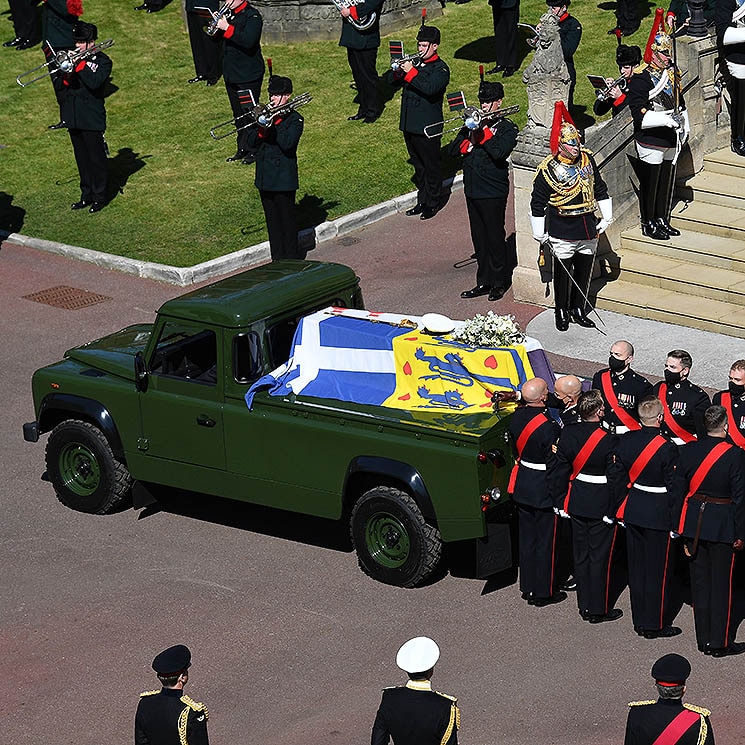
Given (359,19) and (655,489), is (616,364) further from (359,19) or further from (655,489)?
(359,19)

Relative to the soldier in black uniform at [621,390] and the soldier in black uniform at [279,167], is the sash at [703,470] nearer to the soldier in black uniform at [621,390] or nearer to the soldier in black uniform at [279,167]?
the soldier in black uniform at [621,390]

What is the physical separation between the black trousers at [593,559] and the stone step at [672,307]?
17.7 feet

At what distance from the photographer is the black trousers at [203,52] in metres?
25.0

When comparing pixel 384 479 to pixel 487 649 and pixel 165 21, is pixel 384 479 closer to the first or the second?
pixel 487 649

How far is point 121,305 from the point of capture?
18.5 metres

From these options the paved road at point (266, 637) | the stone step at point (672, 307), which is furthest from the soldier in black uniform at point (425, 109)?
the paved road at point (266, 637)

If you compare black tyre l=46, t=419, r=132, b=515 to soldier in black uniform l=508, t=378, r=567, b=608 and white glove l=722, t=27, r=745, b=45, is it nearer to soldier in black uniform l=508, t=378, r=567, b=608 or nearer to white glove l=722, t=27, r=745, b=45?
soldier in black uniform l=508, t=378, r=567, b=608

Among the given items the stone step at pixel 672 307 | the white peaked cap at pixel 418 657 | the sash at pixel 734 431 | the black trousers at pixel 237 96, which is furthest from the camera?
the black trousers at pixel 237 96

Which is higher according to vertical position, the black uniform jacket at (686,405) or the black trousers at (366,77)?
the black uniform jacket at (686,405)

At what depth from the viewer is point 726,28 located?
18156 mm

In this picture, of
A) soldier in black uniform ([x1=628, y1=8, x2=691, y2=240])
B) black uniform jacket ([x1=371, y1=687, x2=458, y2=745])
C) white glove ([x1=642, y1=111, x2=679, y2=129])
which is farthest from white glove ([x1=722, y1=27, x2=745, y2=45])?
black uniform jacket ([x1=371, y1=687, x2=458, y2=745])

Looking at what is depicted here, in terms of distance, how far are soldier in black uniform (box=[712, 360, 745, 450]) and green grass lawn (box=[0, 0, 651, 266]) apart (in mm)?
9238

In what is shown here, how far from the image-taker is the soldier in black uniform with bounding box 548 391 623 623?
11094 mm

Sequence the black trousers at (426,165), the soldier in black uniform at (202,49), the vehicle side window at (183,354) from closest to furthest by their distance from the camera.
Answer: the vehicle side window at (183,354)
the black trousers at (426,165)
the soldier in black uniform at (202,49)
